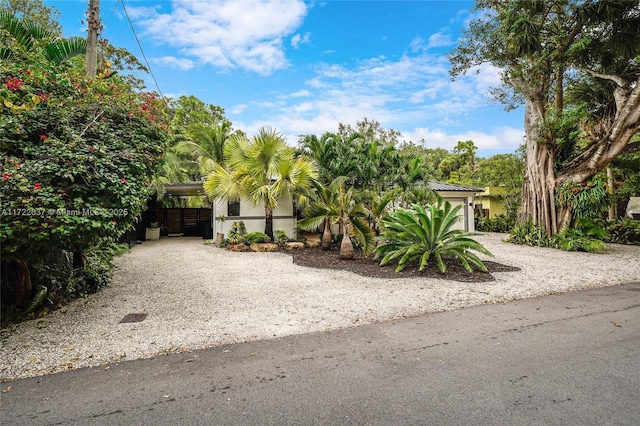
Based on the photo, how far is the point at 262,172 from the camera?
10.8 m

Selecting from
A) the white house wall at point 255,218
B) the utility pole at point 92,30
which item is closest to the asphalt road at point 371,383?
the utility pole at point 92,30

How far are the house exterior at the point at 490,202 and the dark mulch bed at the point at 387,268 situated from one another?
14.0 m

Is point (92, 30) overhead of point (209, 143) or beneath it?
beneath

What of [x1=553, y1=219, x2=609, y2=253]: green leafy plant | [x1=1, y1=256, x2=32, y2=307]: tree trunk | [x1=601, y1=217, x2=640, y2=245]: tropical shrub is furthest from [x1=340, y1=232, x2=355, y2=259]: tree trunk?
[x1=601, y1=217, x2=640, y2=245]: tropical shrub

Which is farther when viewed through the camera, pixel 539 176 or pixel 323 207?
pixel 539 176

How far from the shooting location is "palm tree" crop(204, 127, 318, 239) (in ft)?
34.3

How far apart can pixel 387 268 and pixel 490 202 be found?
1726 cm

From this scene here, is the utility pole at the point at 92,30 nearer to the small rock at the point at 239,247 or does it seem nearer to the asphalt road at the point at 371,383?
the asphalt road at the point at 371,383

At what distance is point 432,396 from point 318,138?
37.8 feet

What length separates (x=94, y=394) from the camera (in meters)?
2.42

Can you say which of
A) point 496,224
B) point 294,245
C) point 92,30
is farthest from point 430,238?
point 496,224

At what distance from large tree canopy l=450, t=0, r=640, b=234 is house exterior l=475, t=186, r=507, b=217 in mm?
7681

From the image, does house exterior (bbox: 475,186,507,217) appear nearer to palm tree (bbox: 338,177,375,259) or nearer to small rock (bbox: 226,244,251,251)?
palm tree (bbox: 338,177,375,259)

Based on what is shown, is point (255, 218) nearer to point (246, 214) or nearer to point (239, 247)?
point (246, 214)
